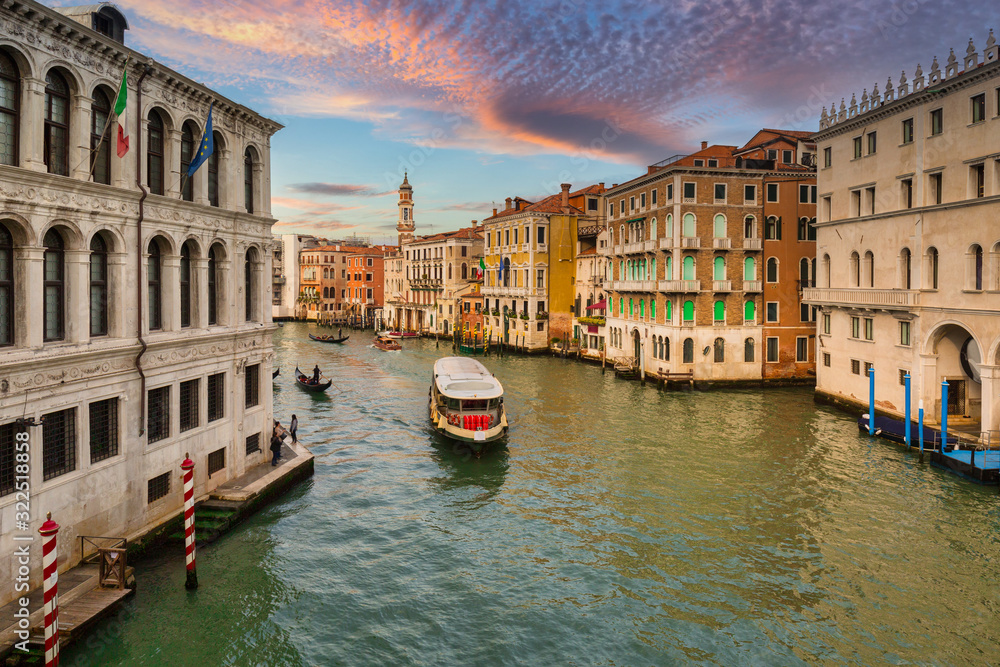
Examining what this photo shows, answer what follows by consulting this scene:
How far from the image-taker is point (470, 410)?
22.2m

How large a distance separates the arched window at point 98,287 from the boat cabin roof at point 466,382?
12.1m

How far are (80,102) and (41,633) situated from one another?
824 cm

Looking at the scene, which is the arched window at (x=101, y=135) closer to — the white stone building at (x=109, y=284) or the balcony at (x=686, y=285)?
the white stone building at (x=109, y=284)

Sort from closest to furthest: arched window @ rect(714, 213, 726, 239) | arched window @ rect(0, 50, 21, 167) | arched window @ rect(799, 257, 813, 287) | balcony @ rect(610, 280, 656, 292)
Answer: arched window @ rect(0, 50, 21, 167) < arched window @ rect(714, 213, 726, 239) < arched window @ rect(799, 257, 813, 287) < balcony @ rect(610, 280, 656, 292)

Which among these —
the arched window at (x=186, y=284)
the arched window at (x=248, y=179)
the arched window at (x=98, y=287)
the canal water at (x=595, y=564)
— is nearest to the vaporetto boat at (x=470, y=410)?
the canal water at (x=595, y=564)

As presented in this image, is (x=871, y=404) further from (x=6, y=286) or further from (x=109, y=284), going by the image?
(x=6, y=286)

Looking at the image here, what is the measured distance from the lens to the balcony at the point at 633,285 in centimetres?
3616

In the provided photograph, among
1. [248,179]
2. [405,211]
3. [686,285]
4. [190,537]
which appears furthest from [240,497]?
[405,211]

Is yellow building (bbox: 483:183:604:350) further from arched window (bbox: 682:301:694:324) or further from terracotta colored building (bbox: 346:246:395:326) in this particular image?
terracotta colored building (bbox: 346:246:395:326)

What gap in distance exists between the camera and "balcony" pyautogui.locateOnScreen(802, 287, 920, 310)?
882 inches

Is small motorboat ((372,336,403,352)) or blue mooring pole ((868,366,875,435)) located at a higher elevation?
small motorboat ((372,336,403,352))

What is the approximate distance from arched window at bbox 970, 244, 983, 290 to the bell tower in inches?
2759

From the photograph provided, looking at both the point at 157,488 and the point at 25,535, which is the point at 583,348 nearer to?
the point at 157,488

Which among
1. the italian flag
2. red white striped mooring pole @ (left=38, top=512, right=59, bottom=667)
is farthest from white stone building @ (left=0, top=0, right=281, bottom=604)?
red white striped mooring pole @ (left=38, top=512, right=59, bottom=667)
